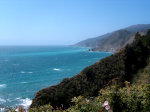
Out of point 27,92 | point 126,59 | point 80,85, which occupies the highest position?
point 126,59

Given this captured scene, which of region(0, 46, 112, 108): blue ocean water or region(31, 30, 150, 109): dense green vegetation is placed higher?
region(31, 30, 150, 109): dense green vegetation

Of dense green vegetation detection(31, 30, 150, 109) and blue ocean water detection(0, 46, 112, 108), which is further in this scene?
blue ocean water detection(0, 46, 112, 108)

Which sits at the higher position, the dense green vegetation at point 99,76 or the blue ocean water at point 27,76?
the dense green vegetation at point 99,76

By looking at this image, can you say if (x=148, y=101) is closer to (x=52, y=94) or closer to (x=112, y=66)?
(x=52, y=94)

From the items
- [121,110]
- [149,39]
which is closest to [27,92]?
[149,39]

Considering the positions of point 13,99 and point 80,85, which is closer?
point 80,85

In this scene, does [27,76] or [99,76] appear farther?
[27,76]

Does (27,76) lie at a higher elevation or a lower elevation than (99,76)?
lower

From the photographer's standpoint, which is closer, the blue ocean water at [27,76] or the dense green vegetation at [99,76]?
the dense green vegetation at [99,76]
